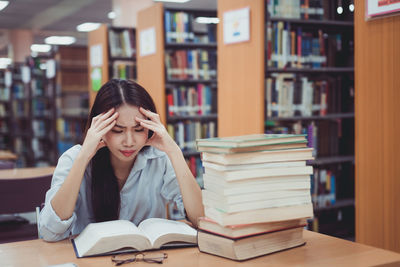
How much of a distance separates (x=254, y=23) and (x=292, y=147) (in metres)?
2.27

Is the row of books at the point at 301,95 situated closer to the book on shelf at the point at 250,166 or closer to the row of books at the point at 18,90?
the book on shelf at the point at 250,166

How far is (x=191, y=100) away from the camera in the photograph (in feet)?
16.1

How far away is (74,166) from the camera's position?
1.67 meters

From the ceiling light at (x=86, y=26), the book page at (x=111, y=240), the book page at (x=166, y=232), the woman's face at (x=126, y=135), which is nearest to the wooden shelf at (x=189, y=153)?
the woman's face at (x=126, y=135)

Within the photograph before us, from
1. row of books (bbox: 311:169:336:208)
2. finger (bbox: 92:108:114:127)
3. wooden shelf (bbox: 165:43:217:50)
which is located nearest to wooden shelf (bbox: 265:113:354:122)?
row of books (bbox: 311:169:336:208)

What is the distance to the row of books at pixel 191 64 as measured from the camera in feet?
15.9

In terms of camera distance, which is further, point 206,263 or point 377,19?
point 377,19

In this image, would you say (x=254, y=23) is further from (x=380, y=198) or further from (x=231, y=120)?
(x=380, y=198)

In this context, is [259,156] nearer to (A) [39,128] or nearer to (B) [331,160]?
(B) [331,160]

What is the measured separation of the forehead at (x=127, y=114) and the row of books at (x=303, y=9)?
7.12 ft

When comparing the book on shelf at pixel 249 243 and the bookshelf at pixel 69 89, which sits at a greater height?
the bookshelf at pixel 69 89

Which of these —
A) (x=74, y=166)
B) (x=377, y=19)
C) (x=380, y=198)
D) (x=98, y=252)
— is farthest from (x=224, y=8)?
(x=98, y=252)

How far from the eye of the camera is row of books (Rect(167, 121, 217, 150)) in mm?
4863

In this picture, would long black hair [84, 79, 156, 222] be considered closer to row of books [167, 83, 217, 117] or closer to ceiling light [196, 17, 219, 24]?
row of books [167, 83, 217, 117]
